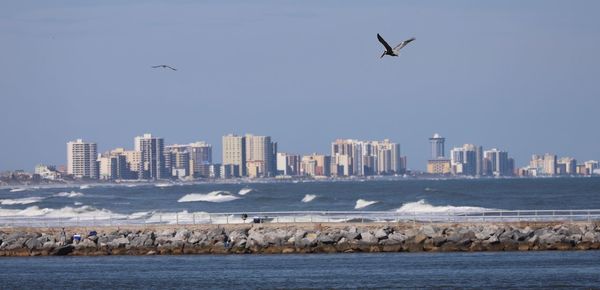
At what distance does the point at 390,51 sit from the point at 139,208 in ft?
210

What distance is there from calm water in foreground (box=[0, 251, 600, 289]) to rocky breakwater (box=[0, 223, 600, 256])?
1357 mm

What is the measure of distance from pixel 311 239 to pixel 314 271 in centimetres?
713

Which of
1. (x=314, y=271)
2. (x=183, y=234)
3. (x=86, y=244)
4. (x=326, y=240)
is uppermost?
(x=183, y=234)

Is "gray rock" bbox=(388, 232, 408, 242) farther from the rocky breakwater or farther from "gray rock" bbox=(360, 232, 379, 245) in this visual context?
"gray rock" bbox=(360, 232, 379, 245)

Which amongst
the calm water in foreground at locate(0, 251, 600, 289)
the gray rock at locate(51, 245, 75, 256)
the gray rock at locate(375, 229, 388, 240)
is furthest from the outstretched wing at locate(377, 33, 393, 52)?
the gray rock at locate(51, 245, 75, 256)

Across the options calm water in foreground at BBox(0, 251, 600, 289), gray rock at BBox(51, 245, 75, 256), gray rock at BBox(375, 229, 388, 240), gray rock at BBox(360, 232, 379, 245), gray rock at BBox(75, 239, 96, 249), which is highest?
gray rock at BBox(375, 229, 388, 240)

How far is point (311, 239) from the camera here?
42.9 meters

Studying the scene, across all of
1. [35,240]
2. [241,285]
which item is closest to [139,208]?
[35,240]

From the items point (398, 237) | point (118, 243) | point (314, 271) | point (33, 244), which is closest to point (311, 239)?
point (398, 237)

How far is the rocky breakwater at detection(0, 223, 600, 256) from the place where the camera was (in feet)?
137

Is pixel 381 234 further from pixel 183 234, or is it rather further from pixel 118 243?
pixel 118 243

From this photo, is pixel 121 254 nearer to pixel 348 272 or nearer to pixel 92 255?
pixel 92 255

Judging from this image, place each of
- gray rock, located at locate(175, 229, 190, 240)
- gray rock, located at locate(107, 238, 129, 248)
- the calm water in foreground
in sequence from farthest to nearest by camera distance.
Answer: gray rock, located at locate(175, 229, 190, 240) < gray rock, located at locate(107, 238, 129, 248) < the calm water in foreground

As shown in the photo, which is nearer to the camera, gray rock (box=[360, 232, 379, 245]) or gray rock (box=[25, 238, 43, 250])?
gray rock (box=[360, 232, 379, 245])
